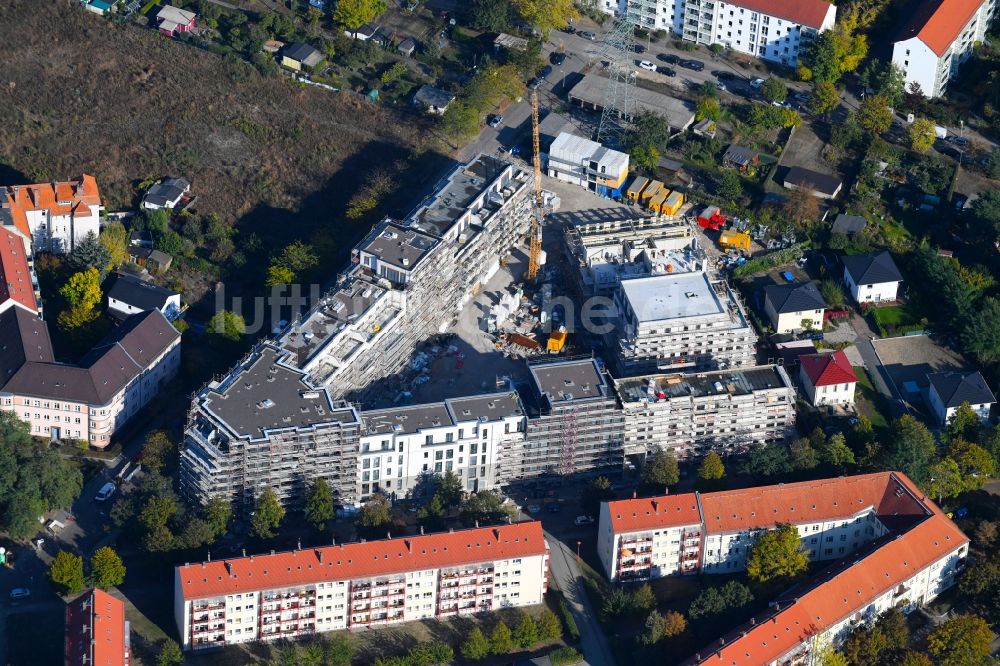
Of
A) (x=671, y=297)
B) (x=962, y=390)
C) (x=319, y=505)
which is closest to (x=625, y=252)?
(x=671, y=297)

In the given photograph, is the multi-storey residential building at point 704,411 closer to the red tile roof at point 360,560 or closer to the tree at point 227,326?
the red tile roof at point 360,560

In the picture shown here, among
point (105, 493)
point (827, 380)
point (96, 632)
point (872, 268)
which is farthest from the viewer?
point (872, 268)

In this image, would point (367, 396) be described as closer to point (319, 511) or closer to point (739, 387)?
point (319, 511)

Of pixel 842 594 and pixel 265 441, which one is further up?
pixel 842 594

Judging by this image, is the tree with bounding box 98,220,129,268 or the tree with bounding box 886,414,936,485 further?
the tree with bounding box 98,220,129,268

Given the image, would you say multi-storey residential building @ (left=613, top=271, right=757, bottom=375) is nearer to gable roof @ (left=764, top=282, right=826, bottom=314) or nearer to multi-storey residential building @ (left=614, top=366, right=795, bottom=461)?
multi-storey residential building @ (left=614, top=366, right=795, bottom=461)

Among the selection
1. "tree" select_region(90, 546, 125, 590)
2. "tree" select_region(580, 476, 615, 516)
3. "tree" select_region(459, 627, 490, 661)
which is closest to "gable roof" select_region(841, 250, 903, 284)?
"tree" select_region(580, 476, 615, 516)

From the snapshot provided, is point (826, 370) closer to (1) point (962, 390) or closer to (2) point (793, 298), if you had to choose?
(2) point (793, 298)
